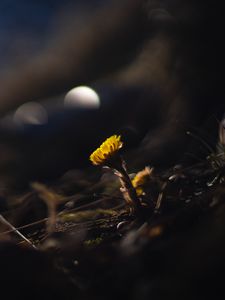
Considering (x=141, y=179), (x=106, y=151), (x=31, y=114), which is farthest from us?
(x=31, y=114)

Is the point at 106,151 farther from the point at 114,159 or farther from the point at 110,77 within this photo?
the point at 110,77

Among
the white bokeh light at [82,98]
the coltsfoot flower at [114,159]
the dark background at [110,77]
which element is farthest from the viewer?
the white bokeh light at [82,98]

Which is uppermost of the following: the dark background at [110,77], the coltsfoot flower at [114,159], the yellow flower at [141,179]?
the dark background at [110,77]

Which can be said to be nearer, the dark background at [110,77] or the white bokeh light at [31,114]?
the dark background at [110,77]

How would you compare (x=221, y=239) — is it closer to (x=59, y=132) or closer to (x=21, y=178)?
(x=21, y=178)

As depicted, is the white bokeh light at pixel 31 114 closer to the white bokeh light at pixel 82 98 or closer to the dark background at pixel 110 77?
the dark background at pixel 110 77

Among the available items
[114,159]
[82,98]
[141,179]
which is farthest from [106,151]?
[82,98]

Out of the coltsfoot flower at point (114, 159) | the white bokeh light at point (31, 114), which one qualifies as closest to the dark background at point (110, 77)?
the white bokeh light at point (31, 114)
